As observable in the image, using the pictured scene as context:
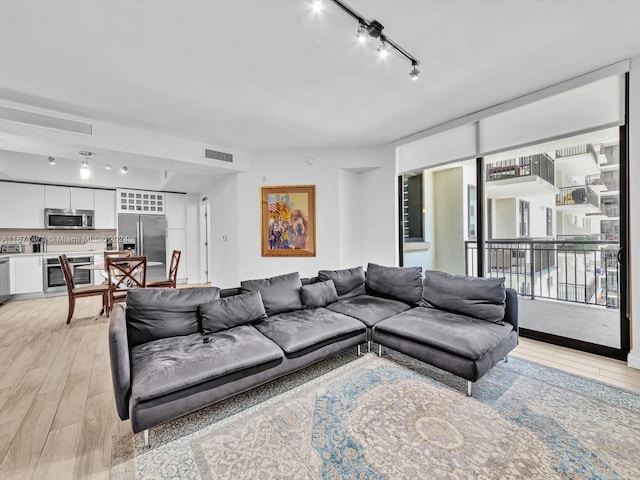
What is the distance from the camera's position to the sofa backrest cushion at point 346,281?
3.51 metres

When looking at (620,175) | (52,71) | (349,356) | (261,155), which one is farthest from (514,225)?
(52,71)

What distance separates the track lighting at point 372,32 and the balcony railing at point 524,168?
231 cm

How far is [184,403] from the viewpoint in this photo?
1698mm

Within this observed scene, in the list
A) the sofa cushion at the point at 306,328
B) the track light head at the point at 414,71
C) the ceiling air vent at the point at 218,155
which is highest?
the track light head at the point at 414,71

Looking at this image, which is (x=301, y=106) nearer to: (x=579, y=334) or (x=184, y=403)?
(x=184, y=403)

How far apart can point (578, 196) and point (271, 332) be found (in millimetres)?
3549

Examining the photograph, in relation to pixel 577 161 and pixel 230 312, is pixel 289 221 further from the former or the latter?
pixel 577 161

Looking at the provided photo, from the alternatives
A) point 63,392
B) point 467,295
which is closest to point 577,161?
point 467,295

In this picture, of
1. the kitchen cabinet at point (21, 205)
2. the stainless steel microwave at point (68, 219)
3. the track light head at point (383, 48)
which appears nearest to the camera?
the track light head at point (383, 48)

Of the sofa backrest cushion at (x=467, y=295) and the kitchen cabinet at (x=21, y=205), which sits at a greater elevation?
the kitchen cabinet at (x=21, y=205)

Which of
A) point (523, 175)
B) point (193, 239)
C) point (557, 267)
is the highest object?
point (523, 175)

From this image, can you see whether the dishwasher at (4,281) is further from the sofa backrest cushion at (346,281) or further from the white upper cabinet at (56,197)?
the sofa backrest cushion at (346,281)

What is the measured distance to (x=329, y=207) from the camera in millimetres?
4562

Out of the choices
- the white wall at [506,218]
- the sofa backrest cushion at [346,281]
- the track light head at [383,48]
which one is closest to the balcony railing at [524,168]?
the white wall at [506,218]
